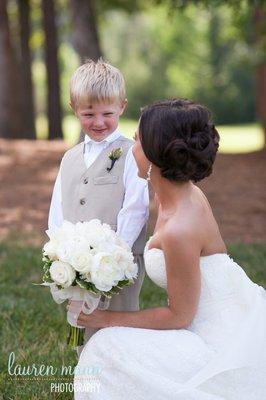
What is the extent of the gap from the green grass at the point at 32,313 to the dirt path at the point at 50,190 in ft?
3.61

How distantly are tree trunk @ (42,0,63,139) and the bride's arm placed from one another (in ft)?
51.8

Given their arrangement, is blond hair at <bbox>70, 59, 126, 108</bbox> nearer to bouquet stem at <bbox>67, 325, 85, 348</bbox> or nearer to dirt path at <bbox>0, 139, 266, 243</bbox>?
bouquet stem at <bbox>67, 325, 85, 348</bbox>

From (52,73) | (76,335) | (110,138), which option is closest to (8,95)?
(52,73)

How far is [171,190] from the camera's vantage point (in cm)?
330

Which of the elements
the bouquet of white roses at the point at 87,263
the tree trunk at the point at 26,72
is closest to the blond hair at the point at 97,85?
the bouquet of white roses at the point at 87,263

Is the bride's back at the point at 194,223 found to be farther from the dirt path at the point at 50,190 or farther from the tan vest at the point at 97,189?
the dirt path at the point at 50,190

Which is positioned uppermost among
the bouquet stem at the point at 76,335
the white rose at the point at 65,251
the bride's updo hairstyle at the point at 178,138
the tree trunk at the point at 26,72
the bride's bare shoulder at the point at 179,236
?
the bride's updo hairstyle at the point at 178,138

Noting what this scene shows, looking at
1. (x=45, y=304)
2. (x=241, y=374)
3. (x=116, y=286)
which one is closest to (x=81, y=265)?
(x=116, y=286)

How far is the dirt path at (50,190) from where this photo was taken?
29.6 ft

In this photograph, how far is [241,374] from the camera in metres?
3.19

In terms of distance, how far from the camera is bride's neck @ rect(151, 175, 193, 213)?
10.8ft

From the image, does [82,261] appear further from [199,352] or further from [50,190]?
[50,190]

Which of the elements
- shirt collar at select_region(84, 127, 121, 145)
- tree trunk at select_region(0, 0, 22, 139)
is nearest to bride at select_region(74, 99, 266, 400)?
shirt collar at select_region(84, 127, 121, 145)

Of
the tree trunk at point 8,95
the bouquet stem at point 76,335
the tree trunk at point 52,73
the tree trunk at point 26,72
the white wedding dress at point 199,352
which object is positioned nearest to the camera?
the white wedding dress at point 199,352
